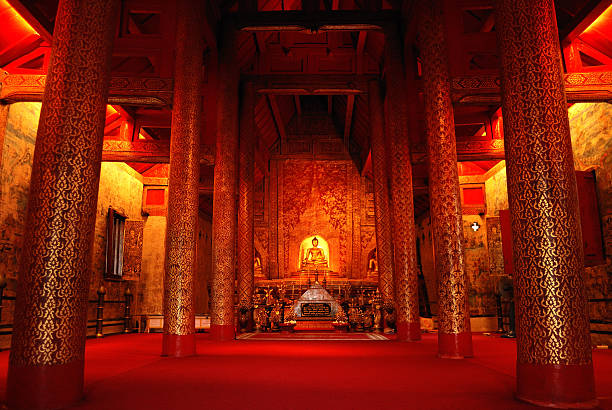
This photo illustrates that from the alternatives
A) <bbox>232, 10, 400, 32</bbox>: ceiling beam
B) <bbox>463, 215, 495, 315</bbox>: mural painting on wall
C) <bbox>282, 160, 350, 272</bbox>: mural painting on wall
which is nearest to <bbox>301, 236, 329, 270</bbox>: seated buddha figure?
<bbox>282, 160, 350, 272</bbox>: mural painting on wall

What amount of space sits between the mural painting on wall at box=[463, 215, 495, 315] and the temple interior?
0.06 metres

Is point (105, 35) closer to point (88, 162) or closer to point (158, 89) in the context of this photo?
point (88, 162)

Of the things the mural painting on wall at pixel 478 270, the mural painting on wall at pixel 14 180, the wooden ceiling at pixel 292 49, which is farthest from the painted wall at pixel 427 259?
the mural painting on wall at pixel 14 180

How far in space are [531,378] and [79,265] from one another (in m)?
3.32

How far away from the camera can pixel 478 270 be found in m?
14.6

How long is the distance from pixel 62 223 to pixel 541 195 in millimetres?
3432

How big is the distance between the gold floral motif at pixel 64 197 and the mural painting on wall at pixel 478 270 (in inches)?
502

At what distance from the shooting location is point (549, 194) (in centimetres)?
342

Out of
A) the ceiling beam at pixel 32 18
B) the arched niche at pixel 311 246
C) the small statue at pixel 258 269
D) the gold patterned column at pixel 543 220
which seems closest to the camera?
the gold patterned column at pixel 543 220

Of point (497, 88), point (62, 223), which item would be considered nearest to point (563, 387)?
point (62, 223)

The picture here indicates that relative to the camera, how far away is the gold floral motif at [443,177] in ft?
20.8

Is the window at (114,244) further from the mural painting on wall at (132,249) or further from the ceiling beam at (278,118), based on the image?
the ceiling beam at (278,118)

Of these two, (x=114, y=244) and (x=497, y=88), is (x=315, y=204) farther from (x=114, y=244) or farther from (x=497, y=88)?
(x=497, y=88)

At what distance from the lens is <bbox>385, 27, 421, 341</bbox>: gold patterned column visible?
923 cm
